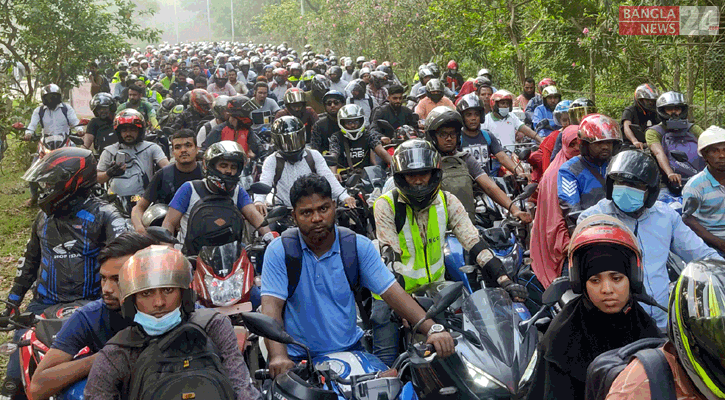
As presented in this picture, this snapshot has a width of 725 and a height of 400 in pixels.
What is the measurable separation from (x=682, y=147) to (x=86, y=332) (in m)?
6.87

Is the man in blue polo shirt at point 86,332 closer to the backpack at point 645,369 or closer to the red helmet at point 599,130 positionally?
the backpack at point 645,369

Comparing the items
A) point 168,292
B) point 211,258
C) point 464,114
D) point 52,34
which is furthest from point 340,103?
point 52,34

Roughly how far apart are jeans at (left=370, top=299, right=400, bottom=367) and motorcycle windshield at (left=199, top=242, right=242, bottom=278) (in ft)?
3.96

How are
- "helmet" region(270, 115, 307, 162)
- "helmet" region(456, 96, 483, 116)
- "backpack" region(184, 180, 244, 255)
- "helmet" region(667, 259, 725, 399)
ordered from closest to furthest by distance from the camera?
"helmet" region(667, 259, 725, 399) < "backpack" region(184, 180, 244, 255) < "helmet" region(270, 115, 307, 162) < "helmet" region(456, 96, 483, 116)

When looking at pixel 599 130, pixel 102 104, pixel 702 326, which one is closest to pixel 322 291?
pixel 702 326

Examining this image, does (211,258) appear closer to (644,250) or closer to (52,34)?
(644,250)

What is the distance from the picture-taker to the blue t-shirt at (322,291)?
4547 mm

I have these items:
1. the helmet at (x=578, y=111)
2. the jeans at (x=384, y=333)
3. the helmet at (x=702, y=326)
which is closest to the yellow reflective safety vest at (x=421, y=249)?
the jeans at (x=384, y=333)

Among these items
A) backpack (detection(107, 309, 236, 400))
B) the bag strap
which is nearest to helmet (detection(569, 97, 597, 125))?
backpack (detection(107, 309, 236, 400))

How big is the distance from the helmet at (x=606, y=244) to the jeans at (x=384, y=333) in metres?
1.63

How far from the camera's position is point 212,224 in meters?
6.03

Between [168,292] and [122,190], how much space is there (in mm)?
6398

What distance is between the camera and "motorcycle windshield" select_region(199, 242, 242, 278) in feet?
18.7

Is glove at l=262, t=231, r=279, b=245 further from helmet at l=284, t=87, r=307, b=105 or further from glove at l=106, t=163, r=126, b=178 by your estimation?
helmet at l=284, t=87, r=307, b=105
